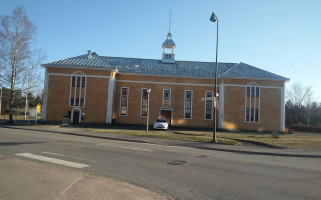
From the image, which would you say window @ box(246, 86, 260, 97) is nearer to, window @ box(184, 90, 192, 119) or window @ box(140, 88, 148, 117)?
window @ box(184, 90, 192, 119)

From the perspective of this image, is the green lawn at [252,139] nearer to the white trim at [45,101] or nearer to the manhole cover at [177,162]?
the manhole cover at [177,162]

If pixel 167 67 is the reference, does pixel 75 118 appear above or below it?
below

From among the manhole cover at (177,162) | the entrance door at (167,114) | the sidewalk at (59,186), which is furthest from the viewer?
the entrance door at (167,114)

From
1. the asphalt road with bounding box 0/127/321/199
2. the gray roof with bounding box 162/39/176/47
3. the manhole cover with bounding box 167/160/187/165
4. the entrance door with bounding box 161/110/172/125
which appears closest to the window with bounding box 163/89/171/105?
the entrance door with bounding box 161/110/172/125

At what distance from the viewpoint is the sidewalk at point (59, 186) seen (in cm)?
456

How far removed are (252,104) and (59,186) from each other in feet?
103

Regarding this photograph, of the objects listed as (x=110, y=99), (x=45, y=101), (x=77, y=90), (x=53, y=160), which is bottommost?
(x=53, y=160)

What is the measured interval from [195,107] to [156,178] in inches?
1099

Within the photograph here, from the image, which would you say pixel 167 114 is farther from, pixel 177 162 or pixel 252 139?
pixel 177 162

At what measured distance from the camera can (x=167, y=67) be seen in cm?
3612

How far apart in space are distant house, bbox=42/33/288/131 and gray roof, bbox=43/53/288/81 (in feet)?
0.45

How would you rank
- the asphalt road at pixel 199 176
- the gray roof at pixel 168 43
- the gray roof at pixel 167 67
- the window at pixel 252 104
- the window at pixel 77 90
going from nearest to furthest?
the asphalt road at pixel 199 176 → the window at pixel 77 90 → the window at pixel 252 104 → the gray roof at pixel 167 67 → the gray roof at pixel 168 43

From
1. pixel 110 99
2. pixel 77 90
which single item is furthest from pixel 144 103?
pixel 77 90

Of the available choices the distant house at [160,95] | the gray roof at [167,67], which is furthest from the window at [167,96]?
the gray roof at [167,67]
